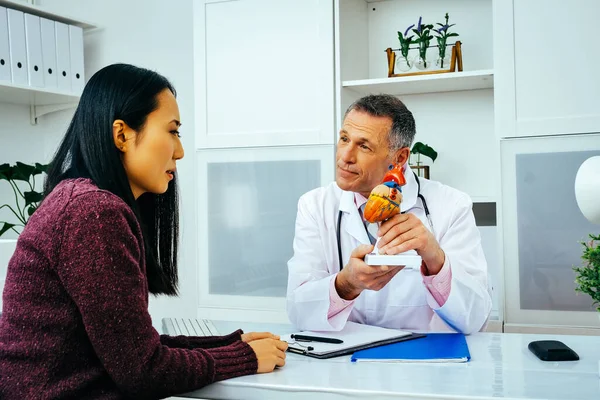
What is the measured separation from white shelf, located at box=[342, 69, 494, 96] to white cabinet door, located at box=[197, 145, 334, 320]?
35cm

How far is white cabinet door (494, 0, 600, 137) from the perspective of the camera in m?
2.42

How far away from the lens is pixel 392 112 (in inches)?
77.0

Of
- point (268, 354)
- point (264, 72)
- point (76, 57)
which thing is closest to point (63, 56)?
point (76, 57)

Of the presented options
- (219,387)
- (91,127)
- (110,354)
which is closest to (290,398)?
(219,387)

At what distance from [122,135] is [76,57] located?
Result: 230 centimetres

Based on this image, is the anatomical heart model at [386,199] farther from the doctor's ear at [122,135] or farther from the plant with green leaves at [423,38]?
the plant with green leaves at [423,38]

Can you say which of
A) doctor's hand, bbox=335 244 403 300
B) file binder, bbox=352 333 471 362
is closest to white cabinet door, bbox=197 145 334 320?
doctor's hand, bbox=335 244 403 300

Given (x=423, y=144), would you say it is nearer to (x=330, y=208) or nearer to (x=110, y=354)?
(x=330, y=208)

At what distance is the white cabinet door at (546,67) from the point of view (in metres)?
2.42

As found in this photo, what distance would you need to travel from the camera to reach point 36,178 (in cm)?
351

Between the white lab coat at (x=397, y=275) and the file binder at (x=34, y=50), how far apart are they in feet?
5.41

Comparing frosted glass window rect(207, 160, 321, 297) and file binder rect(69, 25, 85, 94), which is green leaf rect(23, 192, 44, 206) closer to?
file binder rect(69, 25, 85, 94)

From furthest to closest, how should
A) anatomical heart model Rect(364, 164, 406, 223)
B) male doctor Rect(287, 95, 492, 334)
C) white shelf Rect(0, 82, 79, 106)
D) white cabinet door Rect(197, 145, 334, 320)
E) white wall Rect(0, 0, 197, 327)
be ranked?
1. white wall Rect(0, 0, 197, 327)
2. white shelf Rect(0, 82, 79, 106)
3. white cabinet door Rect(197, 145, 334, 320)
4. male doctor Rect(287, 95, 492, 334)
5. anatomical heart model Rect(364, 164, 406, 223)

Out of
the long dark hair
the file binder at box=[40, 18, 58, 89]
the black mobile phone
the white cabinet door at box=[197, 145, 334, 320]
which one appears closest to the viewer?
the long dark hair
